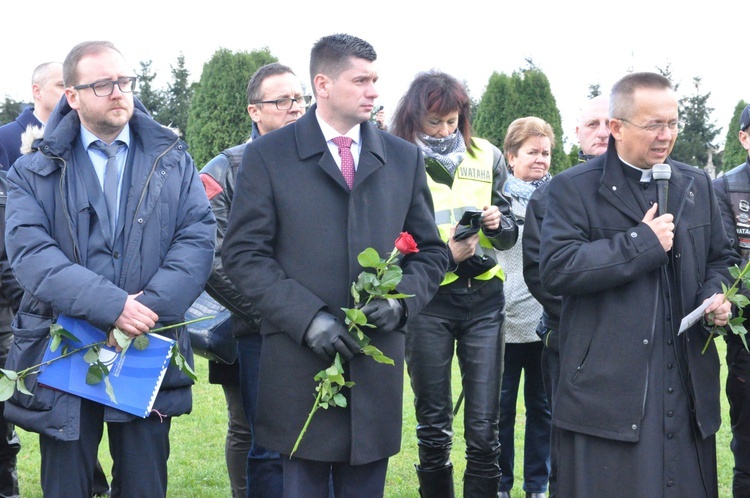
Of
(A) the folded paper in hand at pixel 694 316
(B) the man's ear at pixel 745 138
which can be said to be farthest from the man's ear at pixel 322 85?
(B) the man's ear at pixel 745 138

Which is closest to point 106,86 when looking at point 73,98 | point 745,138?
point 73,98

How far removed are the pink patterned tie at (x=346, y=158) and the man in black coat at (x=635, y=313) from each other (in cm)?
92

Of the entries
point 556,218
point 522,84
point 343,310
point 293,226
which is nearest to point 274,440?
point 343,310

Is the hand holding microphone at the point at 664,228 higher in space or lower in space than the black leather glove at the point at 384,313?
higher

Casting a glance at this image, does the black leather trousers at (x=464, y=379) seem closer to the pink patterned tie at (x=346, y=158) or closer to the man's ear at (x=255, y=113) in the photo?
the pink patterned tie at (x=346, y=158)

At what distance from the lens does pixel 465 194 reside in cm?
535

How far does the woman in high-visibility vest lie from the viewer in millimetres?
5152

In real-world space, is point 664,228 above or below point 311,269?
above

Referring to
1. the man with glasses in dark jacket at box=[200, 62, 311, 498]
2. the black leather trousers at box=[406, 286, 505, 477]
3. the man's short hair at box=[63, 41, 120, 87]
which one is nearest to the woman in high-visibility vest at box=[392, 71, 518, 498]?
the black leather trousers at box=[406, 286, 505, 477]

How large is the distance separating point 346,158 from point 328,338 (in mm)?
845

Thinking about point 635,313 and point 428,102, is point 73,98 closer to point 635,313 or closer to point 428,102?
point 428,102

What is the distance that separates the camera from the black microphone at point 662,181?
3.95 m

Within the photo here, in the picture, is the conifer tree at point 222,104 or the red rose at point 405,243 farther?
the conifer tree at point 222,104

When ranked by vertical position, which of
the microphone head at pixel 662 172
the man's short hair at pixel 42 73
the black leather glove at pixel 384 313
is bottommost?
the black leather glove at pixel 384 313
